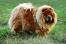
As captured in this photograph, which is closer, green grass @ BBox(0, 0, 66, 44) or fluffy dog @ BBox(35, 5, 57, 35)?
green grass @ BBox(0, 0, 66, 44)

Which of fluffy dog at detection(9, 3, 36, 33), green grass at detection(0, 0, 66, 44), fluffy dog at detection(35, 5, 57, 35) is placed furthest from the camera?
fluffy dog at detection(9, 3, 36, 33)

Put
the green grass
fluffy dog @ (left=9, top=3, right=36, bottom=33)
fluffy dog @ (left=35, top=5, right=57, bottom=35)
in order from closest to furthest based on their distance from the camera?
the green grass → fluffy dog @ (left=35, top=5, right=57, bottom=35) → fluffy dog @ (left=9, top=3, right=36, bottom=33)

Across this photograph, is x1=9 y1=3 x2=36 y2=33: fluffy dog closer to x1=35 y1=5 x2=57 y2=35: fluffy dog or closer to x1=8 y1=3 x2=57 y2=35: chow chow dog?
x1=8 y1=3 x2=57 y2=35: chow chow dog

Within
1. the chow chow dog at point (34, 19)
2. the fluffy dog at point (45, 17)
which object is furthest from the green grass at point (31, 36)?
the fluffy dog at point (45, 17)

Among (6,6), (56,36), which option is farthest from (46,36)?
(6,6)

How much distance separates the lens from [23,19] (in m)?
7.89

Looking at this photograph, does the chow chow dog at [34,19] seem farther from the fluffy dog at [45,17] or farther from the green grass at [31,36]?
the green grass at [31,36]

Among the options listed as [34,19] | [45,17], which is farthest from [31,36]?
[45,17]

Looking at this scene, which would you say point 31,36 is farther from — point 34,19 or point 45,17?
point 45,17

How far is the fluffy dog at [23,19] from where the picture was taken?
789cm

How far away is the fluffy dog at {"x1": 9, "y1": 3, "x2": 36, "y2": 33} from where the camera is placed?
311 inches

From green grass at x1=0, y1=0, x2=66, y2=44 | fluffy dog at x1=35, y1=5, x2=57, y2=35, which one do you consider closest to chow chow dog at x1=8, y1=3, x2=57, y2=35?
fluffy dog at x1=35, y1=5, x2=57, y2=35

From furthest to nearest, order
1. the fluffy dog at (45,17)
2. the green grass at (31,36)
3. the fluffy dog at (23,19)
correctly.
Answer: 1. the fluffy dog at (23,19)
2. the fluffy dog at (45,17)
3. the green grass at (31,36)

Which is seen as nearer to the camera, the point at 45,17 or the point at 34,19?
the point at 45,17
